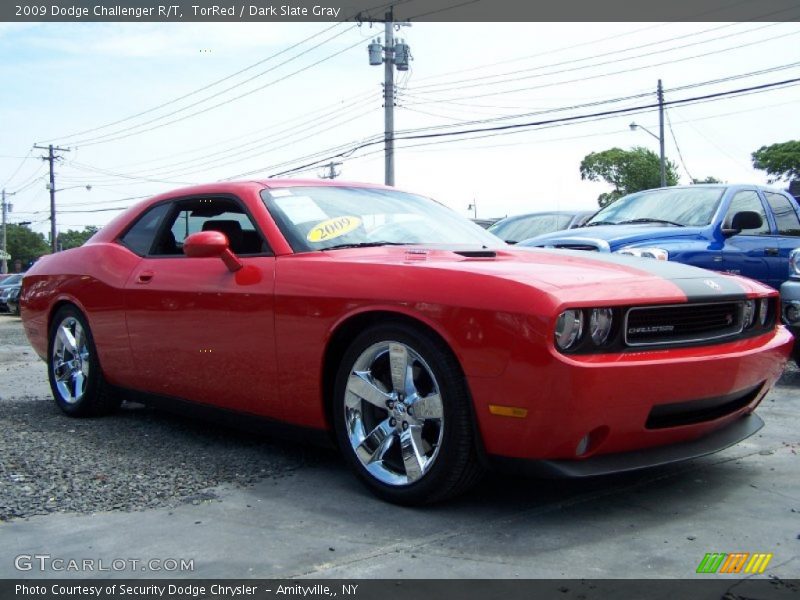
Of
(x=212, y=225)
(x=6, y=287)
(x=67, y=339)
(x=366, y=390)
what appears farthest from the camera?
(x=6, y=287)

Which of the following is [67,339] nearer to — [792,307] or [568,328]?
[568,328]

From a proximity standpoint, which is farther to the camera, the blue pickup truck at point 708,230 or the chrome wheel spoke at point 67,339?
the blue pickup truck at point 708,230

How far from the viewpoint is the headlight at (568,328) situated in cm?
301

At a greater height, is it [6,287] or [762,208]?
[762,208]

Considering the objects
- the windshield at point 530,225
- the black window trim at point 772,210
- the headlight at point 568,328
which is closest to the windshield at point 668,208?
the black window trim at point 772,210

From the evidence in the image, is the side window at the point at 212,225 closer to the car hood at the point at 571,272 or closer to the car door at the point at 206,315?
the car door at the point at 206,315

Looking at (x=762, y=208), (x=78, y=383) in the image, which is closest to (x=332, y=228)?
(x=78, y=383)

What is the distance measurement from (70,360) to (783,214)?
625 centimetres

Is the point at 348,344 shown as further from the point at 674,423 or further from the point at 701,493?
the point at 701,493

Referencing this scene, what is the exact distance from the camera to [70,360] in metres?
5.45

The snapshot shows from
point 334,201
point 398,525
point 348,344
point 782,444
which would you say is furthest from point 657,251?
point 398,525

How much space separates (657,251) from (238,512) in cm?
412

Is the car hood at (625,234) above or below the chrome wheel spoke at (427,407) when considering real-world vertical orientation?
above

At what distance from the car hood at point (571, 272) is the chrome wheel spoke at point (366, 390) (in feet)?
1.55
